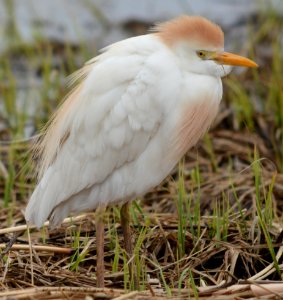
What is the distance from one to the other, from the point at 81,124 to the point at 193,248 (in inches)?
28.6

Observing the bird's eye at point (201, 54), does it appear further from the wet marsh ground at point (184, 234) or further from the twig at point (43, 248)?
the twig at point (43, 248)

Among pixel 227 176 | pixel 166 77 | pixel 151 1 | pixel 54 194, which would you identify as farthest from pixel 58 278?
pixel 151 1

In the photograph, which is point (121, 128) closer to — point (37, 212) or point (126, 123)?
point (126, 123)

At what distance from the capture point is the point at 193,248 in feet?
12.3

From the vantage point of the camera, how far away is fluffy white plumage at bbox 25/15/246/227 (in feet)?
10.8

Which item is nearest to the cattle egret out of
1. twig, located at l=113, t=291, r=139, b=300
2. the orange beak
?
the orange beak

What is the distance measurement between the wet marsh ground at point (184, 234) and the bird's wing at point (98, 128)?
0.25 meters

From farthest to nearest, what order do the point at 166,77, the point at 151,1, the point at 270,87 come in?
the point at 151,1 → the point at 270,87 → the point at 166,77

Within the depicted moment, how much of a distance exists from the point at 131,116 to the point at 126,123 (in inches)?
1.5

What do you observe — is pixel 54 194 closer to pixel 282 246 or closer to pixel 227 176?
pixel 282 246

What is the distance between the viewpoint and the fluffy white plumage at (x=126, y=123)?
10.8ft

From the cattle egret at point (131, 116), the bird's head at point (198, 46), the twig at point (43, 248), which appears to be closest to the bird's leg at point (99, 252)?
the cattle egret at point (131, 116)

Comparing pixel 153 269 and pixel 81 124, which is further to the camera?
pixel 153 269

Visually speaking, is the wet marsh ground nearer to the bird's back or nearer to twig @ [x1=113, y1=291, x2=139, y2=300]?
twig @ [x1=113, y1=291, x2=139, y2=300]
